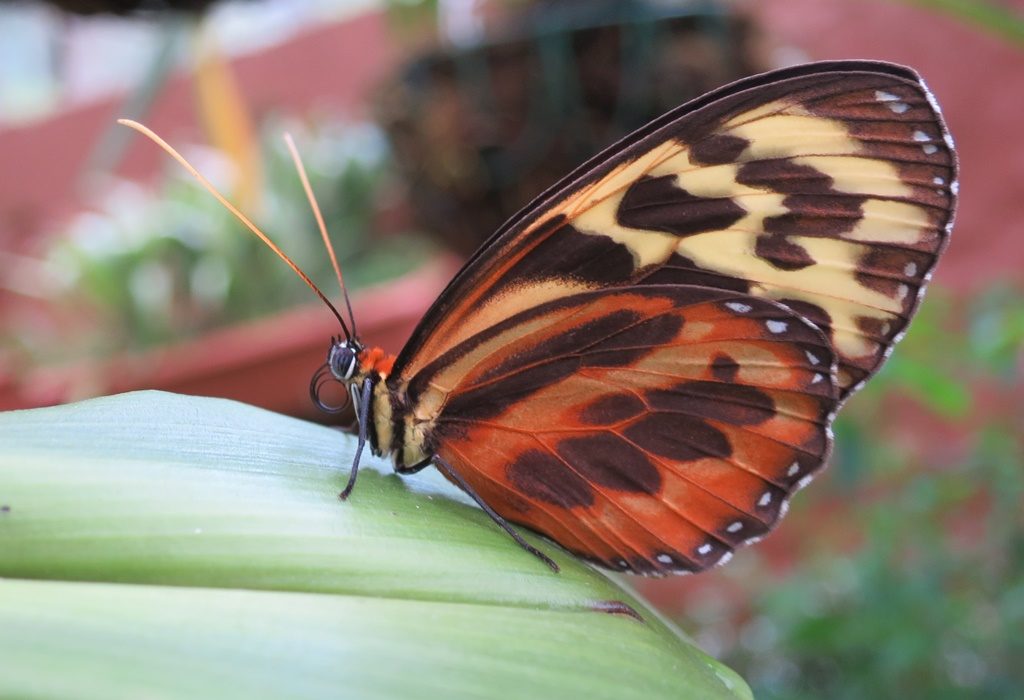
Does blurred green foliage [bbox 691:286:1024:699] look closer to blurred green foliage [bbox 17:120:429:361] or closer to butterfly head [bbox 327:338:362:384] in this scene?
butterfly head [bbox 327:338:362:384]

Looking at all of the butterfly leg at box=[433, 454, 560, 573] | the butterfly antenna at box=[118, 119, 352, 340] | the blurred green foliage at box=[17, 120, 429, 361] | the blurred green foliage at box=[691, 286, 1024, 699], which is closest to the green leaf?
the butterfly leg at box=[433, 454, 560, 573]

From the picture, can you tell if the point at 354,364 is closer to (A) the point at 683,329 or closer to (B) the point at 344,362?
(B) the point at 344,362

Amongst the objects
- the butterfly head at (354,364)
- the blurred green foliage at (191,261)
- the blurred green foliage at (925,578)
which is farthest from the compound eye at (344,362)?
the blurred green foliage at (191,261)

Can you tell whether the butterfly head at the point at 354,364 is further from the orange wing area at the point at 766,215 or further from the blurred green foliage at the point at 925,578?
the blurred green foliage at the point at 925,578

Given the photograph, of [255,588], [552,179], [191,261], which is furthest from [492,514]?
[191,261]

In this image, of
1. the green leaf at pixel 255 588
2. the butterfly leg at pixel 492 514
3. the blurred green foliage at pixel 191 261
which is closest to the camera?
the green leaf at pixel 255 588

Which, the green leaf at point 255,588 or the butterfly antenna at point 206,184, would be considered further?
the butterfly antenna at point 206,184

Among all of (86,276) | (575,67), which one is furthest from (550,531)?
(86,276)
